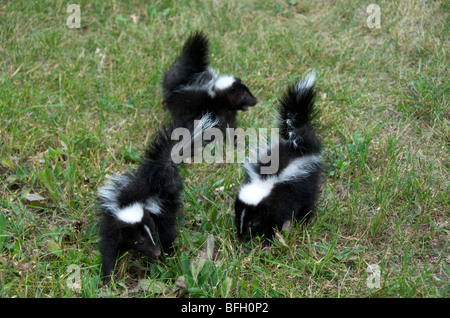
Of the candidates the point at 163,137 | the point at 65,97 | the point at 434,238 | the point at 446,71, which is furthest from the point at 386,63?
the point at 65,97

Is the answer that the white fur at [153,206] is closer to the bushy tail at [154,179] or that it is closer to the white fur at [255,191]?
the bushy tail at [154,179]

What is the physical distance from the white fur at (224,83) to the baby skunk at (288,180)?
117 cm

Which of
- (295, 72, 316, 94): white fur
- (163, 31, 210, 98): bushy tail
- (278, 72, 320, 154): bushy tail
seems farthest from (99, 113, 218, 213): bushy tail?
(163, 31, 210, 98): bushy tail

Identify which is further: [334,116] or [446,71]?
[446,71]

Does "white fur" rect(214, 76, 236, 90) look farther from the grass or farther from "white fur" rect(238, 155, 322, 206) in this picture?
"white fur" rect(238, 155, 322, 206)

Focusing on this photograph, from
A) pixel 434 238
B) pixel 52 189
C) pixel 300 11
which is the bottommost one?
pixel 434 238

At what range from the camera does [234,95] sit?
5094 millimetres

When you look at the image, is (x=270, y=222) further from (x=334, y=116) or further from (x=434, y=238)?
(x=334, y=116)

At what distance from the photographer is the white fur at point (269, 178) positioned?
3.66 meters

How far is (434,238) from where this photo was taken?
3695 mm

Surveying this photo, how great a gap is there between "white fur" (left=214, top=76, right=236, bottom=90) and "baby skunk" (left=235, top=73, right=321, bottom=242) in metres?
1.17

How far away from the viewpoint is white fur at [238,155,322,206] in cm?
366

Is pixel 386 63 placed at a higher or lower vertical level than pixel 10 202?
higher

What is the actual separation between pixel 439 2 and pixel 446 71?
1.46 meters
